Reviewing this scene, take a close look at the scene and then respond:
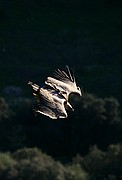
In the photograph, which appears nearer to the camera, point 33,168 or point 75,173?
point 33,168

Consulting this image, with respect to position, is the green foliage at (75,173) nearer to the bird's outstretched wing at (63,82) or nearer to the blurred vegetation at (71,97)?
the blurred vegetation at (71,97)

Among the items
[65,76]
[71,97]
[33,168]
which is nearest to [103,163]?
[33,168]

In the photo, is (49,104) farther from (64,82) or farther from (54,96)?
(64,82)

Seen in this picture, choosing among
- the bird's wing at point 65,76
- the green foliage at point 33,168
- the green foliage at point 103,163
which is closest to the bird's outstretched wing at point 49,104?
the bird's wing at point 65,76

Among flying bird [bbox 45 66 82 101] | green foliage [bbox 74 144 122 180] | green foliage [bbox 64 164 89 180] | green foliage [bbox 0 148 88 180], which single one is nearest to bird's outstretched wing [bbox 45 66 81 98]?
flying bird [bbox 45 66 82 101]

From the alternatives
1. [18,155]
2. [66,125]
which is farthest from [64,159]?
[18,155]

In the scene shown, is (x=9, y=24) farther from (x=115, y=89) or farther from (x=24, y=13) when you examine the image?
(x=115, y=89)
